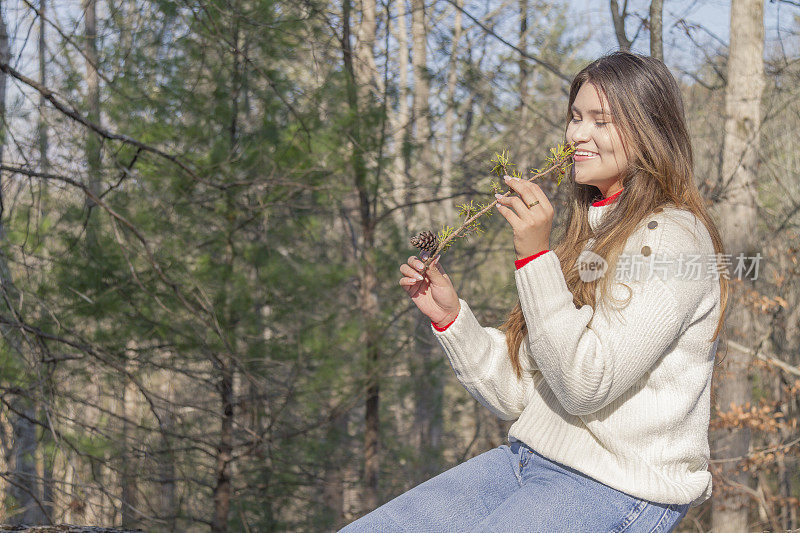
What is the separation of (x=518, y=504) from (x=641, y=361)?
382 millimetres

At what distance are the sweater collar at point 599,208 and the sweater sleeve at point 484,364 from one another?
0.33 m

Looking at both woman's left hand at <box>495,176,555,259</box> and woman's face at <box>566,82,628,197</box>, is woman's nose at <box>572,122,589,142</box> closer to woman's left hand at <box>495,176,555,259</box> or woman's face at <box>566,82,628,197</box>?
woman's face at <box>566,82,628,197</box>

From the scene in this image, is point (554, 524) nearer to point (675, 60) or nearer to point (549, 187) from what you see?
point (549, 187)

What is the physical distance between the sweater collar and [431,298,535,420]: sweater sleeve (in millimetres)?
332

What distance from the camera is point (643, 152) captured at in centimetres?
160

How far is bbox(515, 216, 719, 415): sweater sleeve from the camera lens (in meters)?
1.38

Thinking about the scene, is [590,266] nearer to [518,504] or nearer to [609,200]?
[609,200]

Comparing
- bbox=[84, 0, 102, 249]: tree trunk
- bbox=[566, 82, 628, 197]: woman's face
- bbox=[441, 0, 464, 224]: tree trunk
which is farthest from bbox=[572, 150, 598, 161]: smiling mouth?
bbox=[441, 0, 464, 224]: tree trunk

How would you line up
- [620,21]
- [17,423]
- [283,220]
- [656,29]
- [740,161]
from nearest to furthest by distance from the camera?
[656,29]
[620,21]
[740,161]
[17,423]
[283,220]

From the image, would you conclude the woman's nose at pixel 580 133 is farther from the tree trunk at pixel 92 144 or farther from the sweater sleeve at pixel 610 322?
the tree trunk at pixel 92 144

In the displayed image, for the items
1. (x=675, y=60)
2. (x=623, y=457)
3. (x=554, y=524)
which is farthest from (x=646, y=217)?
(x=675, y=60)

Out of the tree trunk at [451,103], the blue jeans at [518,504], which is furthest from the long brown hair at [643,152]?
the tree trunk at [451,103]

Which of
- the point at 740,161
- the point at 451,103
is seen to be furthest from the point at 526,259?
the point at 451,103

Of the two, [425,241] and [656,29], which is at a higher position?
[656,29]
